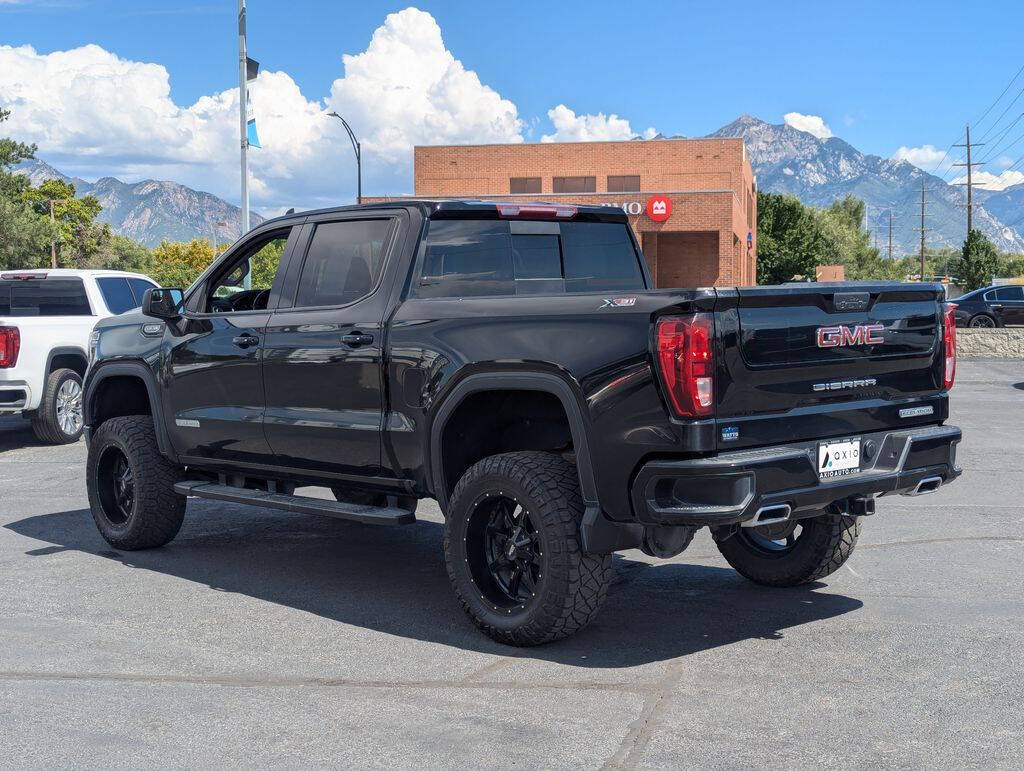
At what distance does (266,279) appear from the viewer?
8594 millimetres

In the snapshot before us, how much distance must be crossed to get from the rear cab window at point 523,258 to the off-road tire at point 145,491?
2.51 meters

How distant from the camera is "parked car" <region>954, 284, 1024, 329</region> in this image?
3425 cm

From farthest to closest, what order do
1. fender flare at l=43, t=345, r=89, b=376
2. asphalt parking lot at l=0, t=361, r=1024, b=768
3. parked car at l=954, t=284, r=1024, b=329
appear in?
parked car at l=954, t=284, r=1024, b=329 < fender flare at l=43, t=345, r=89, b=376 < asphalt parking lot at l=0, t=361, r=1024, b=768

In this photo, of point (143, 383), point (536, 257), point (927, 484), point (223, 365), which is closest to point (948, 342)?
point (927, 484)

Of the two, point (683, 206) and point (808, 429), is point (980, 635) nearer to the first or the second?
point (808, 429)

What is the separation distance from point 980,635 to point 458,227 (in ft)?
10.7

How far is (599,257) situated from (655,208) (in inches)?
1688

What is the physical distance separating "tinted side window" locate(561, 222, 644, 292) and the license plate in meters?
1.97

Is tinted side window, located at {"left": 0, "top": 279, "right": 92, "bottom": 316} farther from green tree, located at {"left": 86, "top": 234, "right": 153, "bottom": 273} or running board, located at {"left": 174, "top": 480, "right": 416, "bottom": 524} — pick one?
green tree, located at {"left": 86, "top": 234, "right": 153, "bottom": 273}

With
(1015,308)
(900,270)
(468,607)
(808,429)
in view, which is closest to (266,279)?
(468,607)

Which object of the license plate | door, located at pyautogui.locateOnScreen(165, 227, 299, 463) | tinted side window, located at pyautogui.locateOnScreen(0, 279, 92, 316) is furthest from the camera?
tinted side window, located at pyautogui.locateOnScreen(0, 279, 92, 316)

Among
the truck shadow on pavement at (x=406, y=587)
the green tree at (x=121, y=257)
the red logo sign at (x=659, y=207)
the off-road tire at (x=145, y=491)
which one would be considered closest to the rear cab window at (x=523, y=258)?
the truck shadow on pavement at (x=406, y=587)

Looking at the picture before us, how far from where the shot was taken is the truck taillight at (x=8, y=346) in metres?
12.7

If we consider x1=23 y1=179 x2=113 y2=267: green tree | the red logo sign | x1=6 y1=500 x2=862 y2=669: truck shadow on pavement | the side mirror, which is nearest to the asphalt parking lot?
x1=6 y1=500 x2=862 y2=669: truck shadow on pavement
